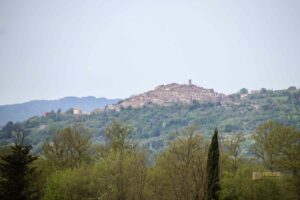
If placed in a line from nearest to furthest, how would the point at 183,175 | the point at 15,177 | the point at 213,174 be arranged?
the point at 15,177 < the point at 213,174 < the point at 183,175

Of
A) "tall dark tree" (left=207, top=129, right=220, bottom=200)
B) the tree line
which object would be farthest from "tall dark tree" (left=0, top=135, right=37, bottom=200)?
"tall dark tree" (left=207, top=129, right=220, bottom=200)

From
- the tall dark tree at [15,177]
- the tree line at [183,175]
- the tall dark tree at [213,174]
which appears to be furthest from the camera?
the tree line at [183,175]

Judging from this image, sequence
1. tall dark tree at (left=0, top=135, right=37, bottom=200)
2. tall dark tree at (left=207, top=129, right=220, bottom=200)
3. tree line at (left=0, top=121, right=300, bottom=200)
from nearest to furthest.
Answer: tall dark tree at (left=0, top=135, right=37, bottom=200), tall dark tree at (left=207, top=129, right=220, bottom=200), tree line at (left=0, top=121, right=300, bottom=200)

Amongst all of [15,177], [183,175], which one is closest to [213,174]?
[183,175]

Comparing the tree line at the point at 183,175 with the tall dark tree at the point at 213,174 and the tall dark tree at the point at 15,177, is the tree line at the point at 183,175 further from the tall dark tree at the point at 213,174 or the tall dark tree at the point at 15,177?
the tall dark tree at the point at 15,177

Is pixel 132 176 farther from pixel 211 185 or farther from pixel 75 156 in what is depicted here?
pixel 75 156

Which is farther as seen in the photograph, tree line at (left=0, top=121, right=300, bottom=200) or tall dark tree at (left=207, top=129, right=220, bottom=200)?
tree line at (left=0, top=121, right=300, bottom=200)

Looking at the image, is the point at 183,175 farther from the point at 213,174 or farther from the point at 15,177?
the point at 15,177

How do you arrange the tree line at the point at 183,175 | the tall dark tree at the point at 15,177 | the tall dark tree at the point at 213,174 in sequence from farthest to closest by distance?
the tree line at the point at 183,175 < the tall dark tree at the point at 213,174 < the tall dark tree at the point at 15,177

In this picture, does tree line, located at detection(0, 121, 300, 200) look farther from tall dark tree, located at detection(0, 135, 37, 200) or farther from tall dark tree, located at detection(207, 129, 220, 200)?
tall dark tree, located at detection(0, 135, 37, 200)

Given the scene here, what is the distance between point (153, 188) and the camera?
50906 mm

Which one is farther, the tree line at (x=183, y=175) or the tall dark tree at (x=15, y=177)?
the tree line at (x=183, y=175)

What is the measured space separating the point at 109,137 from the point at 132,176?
45.8ft

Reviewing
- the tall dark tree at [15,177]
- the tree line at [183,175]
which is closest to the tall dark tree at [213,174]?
the tree line at [183,175]
